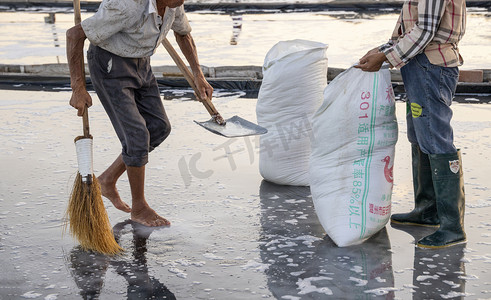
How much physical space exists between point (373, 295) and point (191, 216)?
4.53ft

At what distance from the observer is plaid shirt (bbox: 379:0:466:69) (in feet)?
11.6

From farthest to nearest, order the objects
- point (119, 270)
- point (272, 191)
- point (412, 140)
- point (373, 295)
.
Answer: point (272, 191), point (412, 140), point (119, 270), point (373, 295)

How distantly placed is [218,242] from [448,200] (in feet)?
3.82

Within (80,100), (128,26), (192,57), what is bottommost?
(80,100)

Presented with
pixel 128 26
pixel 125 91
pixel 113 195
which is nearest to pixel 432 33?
pixel 128 26

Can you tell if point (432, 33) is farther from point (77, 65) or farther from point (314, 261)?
point (77, 65)

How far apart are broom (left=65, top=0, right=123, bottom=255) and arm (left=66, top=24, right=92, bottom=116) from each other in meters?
0.04

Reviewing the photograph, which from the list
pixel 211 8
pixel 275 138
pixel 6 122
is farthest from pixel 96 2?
pixel 275 138

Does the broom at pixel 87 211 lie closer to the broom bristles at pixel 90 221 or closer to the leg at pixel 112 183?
the broom bristles at pixel 90 221

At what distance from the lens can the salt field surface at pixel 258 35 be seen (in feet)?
32.7

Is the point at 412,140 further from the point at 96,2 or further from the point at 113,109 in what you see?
the point at 96,2

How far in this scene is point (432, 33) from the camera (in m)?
3.54

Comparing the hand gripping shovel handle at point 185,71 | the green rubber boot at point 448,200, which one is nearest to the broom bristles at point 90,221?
the hand gripping shovel handle at point 185,71

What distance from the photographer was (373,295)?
10.6 feet
